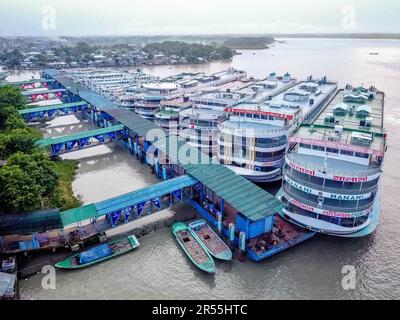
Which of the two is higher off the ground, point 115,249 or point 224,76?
point 224,76

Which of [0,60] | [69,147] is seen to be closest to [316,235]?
A: [69,147]

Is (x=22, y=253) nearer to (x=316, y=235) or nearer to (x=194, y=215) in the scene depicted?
(x=194, y=215)

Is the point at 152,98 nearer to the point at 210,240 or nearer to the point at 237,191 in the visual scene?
the point at 237,191

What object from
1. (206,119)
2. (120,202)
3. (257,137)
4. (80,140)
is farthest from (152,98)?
(120,202)

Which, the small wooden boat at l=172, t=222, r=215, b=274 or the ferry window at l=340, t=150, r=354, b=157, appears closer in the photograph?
the small wooden boat at l=172, t=222, r=215, b=274

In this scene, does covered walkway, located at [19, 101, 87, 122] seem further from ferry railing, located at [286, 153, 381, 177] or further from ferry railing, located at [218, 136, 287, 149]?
ferry railing, located at [286, 153, 381, 177]

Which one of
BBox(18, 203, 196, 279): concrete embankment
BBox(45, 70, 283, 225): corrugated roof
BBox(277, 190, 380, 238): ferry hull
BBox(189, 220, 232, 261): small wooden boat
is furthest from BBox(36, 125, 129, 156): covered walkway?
BBox(277, 190, 380, 238): ferry hull

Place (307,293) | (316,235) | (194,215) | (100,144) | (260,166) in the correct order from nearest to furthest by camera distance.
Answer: (307,293), (316,235), (194,215), (260,166), (100,144)
